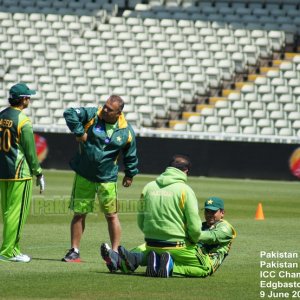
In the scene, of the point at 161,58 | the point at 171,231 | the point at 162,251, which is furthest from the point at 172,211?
the point at 161,58

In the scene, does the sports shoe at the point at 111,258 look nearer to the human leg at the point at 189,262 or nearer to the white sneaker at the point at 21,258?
the human leg at the point at 189,262

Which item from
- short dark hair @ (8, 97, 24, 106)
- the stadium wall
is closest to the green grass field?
short dark hair @ (8, 97, 24, 106)

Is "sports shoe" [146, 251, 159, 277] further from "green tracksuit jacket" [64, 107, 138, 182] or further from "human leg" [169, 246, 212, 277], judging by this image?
"green tracksuit jacket" [64, 107, 138, 182]

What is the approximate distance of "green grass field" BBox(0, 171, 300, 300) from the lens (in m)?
9.84

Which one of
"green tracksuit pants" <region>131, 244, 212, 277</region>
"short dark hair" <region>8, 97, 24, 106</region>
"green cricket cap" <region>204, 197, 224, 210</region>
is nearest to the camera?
"green tracksuit pants" <region>131, 244, 212, 277</region>

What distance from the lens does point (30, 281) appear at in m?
10.4

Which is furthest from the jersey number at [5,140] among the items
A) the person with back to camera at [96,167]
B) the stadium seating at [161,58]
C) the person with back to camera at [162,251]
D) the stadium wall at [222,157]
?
the stadium seating at [161,58]

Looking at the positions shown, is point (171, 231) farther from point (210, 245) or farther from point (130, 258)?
point (210, 245)

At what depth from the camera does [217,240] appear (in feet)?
37.9

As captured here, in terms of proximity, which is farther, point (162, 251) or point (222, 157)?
point (222, 157)

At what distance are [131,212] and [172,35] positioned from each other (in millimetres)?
18108

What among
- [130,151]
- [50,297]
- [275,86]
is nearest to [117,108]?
[130,151]

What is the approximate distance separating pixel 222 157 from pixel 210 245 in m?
19.5

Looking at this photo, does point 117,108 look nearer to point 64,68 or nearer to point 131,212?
point 131,212
